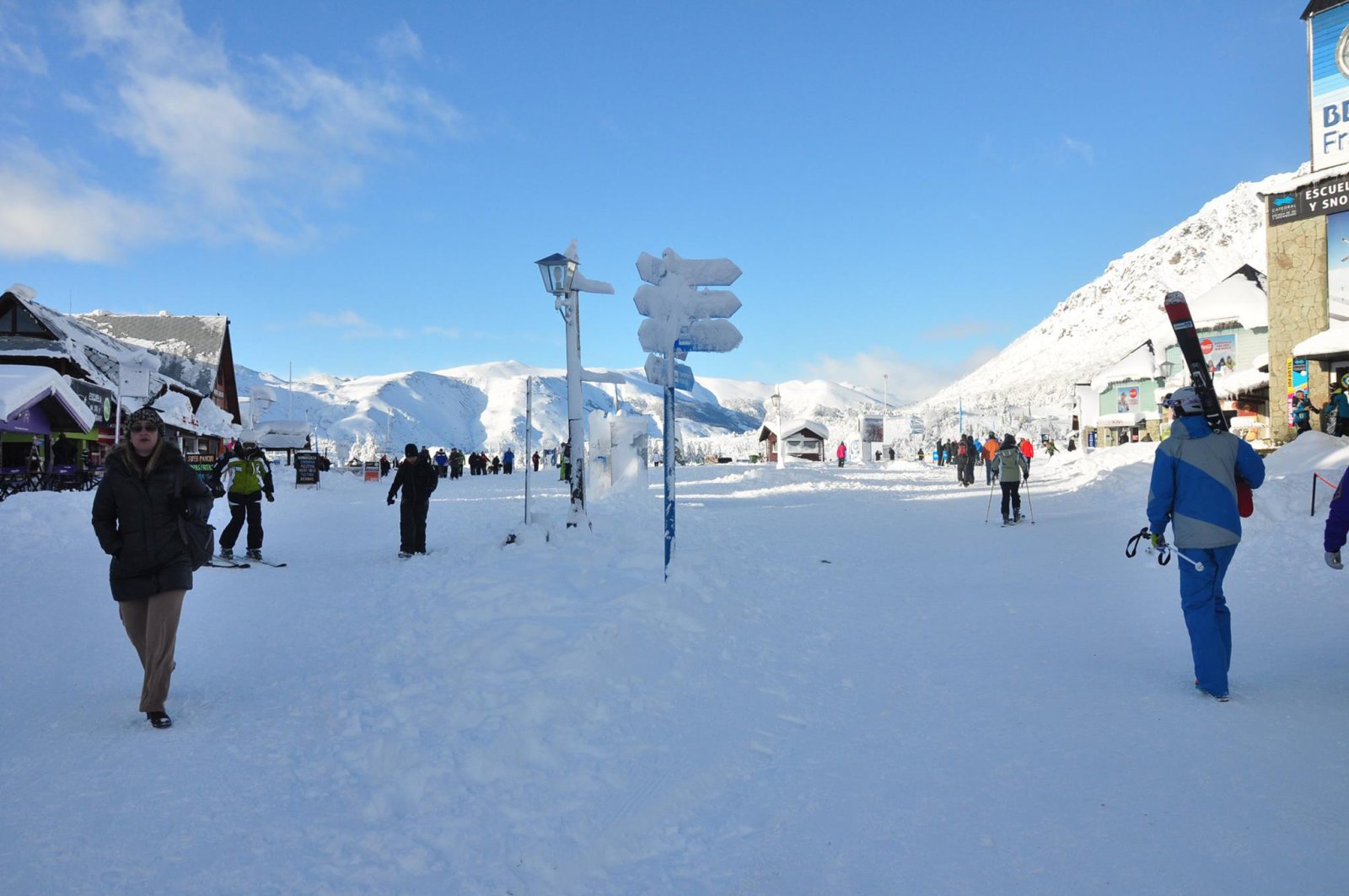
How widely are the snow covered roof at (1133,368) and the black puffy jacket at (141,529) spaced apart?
48540 millimetres

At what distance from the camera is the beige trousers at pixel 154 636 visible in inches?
174

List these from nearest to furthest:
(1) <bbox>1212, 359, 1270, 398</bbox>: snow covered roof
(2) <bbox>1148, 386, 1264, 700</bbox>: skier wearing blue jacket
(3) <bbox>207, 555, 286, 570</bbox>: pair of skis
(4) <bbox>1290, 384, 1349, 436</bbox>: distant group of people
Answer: (2) <bbox>1148, 386, 1264, 700</bbox>: skier wearing blue jacket < (3) <bbox>207, 555, 286, 570</bbox>: pair of skis < (4) <bbox>1290, 384, 1349, 436</bbox>: distant group of people < (1) <bbox>1212, 359, 1270, 398</bbox>: snow covered roof

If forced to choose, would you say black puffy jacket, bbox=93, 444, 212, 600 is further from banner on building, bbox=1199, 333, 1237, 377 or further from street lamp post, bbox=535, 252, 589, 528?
banner on building, bbox=1199, 333, 1237, 377

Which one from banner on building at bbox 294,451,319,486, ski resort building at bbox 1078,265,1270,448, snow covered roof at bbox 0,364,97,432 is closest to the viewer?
snow covered roof at bbox 0,364,97,432

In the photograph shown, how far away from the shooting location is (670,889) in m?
2.94

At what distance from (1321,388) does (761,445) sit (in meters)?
50.2

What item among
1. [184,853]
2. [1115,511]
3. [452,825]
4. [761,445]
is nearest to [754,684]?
[452,825]

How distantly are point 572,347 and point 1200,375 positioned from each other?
8.04 metres

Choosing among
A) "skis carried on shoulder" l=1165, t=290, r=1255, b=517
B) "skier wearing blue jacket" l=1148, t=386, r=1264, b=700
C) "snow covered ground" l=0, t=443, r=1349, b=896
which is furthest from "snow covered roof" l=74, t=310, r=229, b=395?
"skier wearing blue jacket" l=1148, t=386, r=1264, b=700

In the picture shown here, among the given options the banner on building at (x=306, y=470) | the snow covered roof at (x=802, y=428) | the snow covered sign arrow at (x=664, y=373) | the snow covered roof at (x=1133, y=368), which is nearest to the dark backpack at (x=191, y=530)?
the snow covered sign arrow at (x=664, y=373)

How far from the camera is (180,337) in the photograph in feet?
158

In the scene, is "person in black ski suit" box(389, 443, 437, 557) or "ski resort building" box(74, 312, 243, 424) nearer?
"person in black ski suit" box(389, 443, 437, 557)

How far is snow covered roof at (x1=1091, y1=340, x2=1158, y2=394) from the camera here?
4512cm

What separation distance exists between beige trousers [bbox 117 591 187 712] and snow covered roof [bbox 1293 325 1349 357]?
790 inches
